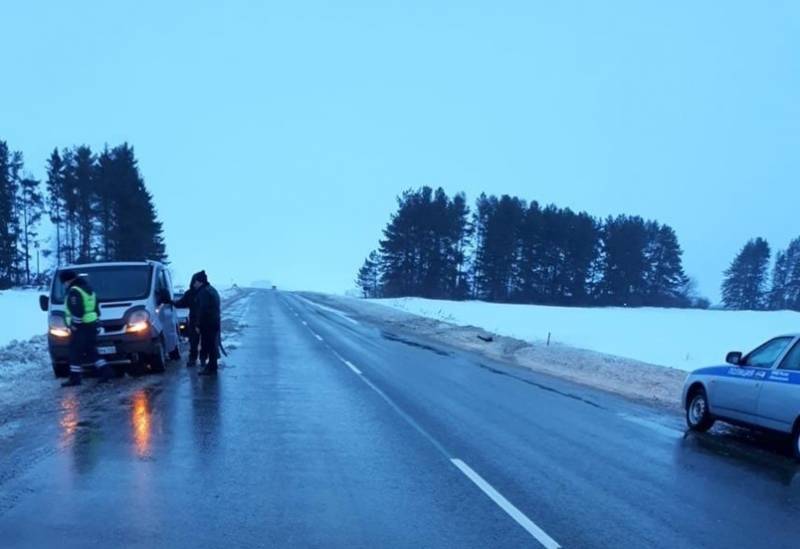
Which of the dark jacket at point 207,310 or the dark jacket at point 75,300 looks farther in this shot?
the dark jacket at point 207,310

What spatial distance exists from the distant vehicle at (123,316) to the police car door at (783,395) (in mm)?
11003

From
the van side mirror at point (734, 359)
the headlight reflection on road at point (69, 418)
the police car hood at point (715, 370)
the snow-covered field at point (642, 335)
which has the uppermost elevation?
the van side mirror at point (734, 359)

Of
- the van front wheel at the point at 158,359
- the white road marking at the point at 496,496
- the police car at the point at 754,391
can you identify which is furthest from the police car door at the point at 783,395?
the van front wheel at the point at 158,359

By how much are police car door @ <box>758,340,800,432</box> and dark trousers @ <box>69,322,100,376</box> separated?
10904 mm

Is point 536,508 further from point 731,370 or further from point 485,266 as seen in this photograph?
point 485,266

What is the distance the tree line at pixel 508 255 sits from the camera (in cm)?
9556

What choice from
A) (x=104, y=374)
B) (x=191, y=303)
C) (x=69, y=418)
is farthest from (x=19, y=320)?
(x=69, y=418)

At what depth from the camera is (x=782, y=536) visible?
6.10 m

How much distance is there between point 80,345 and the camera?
43.4 ft

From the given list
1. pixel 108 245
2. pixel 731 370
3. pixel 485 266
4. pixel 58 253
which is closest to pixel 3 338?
pixel 731 370

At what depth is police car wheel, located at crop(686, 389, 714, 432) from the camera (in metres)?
11.3

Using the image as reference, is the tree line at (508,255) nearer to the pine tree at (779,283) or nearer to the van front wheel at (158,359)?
the pine tree at (779,283)

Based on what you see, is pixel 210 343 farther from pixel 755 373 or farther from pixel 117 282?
pixel 755 373

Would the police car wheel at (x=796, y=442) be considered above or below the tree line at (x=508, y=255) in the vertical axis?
below
